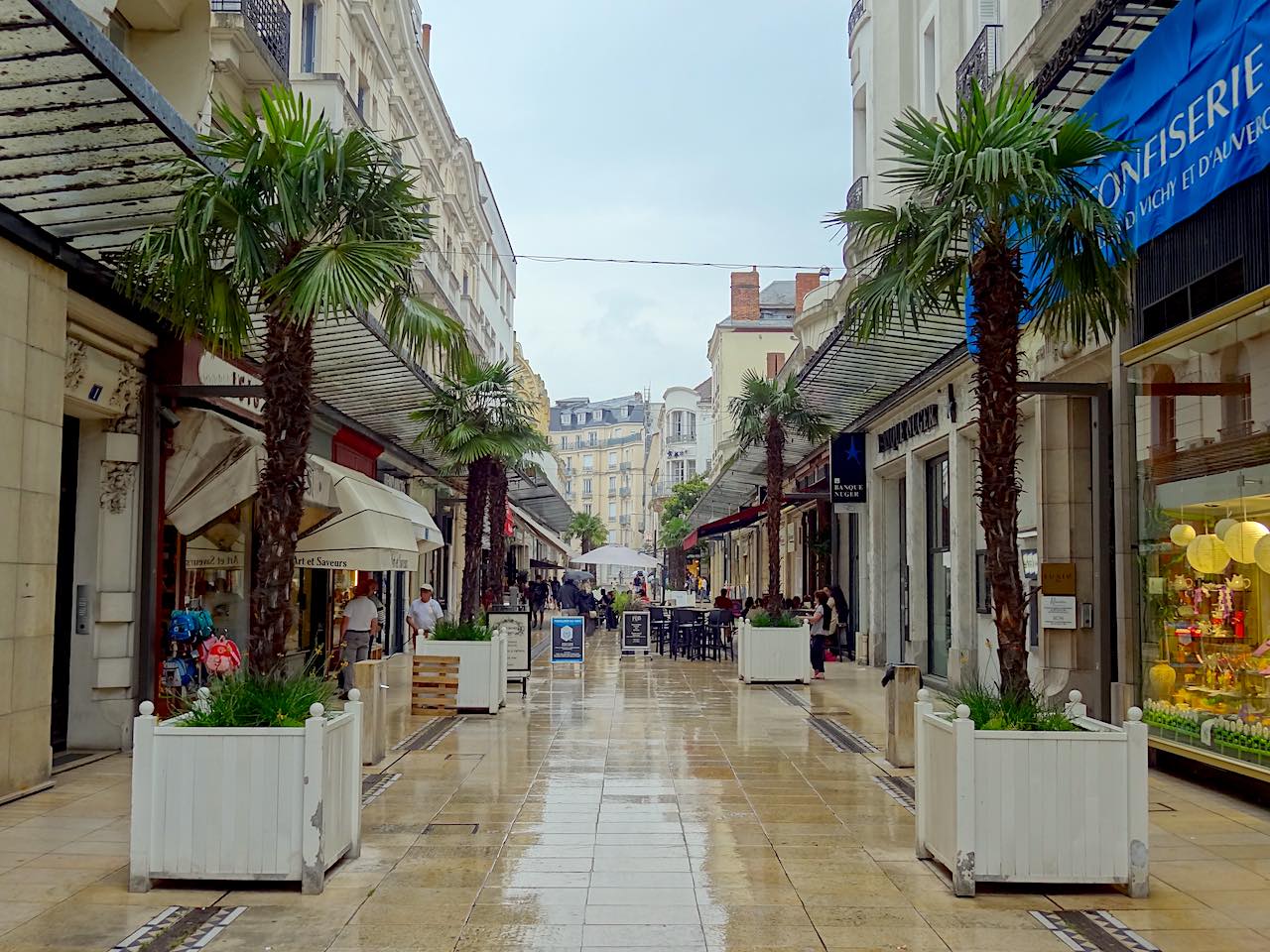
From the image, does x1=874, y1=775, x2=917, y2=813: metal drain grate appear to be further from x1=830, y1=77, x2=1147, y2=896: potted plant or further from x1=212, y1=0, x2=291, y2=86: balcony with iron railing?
x1=212, y1=0, x2=291, y2=86: balcony with iron railing

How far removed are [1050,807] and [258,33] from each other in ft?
44.1

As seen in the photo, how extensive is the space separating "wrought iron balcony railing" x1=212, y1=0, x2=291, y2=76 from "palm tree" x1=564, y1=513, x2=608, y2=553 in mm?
76429

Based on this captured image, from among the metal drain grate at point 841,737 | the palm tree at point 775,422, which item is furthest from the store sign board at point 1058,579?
the palm tree at point 775,422

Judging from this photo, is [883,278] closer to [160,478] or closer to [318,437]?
[160,478]

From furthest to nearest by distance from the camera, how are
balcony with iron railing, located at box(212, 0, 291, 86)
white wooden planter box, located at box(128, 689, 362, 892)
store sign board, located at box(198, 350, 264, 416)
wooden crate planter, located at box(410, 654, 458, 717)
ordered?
balcony with iron railing, located at box(212, 0, 291, 86), wooden crate planter, located at box(410, 654, 458, 717), store sign board, located at box(198, 350, 264, 416), white wooden planter box, located at box(128, 689, 362, 892)

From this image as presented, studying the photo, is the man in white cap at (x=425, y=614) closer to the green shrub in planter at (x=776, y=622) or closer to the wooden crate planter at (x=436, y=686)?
the wooden crate planter at (x=436, y=686)

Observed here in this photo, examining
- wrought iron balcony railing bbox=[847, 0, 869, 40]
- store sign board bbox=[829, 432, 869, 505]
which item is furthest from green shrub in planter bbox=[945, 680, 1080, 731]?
wrought iron balcony railing bbox=[847, 0, 869, 40]

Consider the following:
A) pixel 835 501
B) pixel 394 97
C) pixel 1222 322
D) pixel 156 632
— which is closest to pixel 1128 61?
pixel 1222 322

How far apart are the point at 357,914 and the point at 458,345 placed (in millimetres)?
5091

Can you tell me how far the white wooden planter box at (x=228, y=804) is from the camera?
6.55m

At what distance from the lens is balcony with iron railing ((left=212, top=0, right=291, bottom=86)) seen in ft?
48.9

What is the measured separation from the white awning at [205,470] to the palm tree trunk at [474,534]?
5.47m

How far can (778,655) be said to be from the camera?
19.5 metres

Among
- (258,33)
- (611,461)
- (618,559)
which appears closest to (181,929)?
(258,33)
